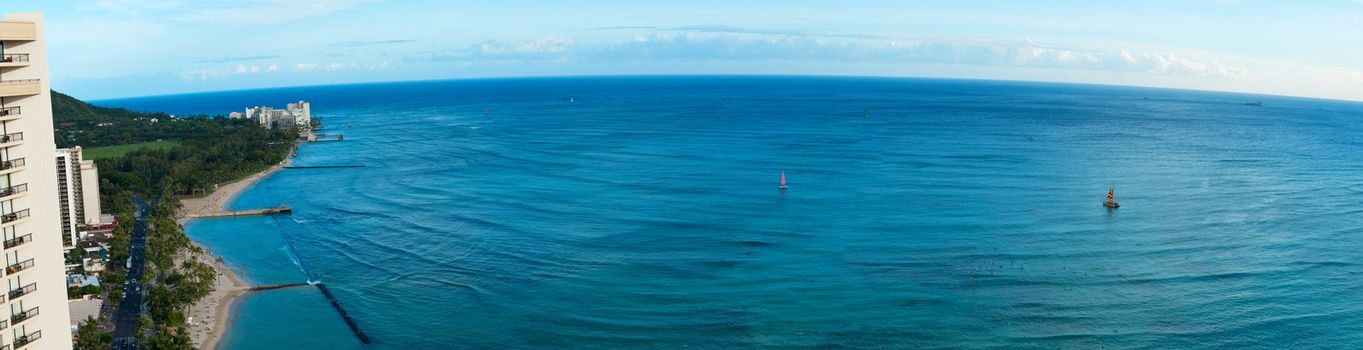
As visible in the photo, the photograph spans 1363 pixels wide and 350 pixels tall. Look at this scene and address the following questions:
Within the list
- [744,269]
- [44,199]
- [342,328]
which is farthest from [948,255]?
[44,199]

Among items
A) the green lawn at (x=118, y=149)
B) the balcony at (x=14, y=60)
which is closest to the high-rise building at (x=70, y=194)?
the balcony at (x=14, y=60)

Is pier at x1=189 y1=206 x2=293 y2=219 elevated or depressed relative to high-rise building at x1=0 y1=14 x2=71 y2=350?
depressed

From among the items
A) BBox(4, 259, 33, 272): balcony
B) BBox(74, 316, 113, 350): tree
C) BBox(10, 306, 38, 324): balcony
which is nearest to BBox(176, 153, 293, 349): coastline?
BBox(74, 316, 113, 350): tree

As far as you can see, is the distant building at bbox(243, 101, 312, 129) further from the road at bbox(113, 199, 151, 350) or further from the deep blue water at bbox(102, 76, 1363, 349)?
the road at bbox(113, 199, 151, 350)

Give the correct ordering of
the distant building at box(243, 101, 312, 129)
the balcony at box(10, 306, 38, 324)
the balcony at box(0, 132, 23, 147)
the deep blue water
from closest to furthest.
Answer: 1. the balcony at box(0, 132, 23, 147)
2. the balcony at box(10, 306, 38, 324)
3. the deep blue water
4. the distant building at box(243, 101, 312, 129)

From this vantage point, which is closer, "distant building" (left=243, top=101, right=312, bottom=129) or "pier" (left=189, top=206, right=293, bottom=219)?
"pier" (left=189, top=206, right=293, bottom=219)

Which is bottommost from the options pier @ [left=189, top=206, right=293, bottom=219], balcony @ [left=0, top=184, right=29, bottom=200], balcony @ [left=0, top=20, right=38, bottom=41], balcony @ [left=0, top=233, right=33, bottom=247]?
pier @ [left=189, top=206, right=293, bottom=219]

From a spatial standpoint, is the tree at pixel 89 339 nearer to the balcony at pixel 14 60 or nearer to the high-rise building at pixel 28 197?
the high-rise building at pixel 28 197

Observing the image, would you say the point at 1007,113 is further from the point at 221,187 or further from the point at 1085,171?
the point at 221,187
